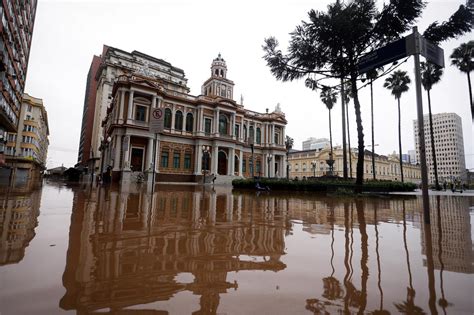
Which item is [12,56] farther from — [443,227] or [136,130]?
[443,227]

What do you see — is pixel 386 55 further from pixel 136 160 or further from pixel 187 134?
pixel 187 134

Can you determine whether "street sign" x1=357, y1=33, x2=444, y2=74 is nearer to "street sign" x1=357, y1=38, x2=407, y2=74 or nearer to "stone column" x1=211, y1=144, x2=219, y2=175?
"street sign" x1=357, y1=38, x2=407, y2=74

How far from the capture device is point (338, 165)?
62688mm

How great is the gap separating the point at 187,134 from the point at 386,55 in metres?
28.0

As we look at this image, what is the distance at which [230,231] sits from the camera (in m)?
3.61

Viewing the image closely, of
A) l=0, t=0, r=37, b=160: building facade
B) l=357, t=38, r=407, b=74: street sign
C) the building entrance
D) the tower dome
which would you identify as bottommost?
the building entrance

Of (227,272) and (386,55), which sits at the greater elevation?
(386,55)

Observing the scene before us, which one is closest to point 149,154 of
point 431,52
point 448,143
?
point 431,52

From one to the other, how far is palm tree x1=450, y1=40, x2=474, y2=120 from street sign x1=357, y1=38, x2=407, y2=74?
81.3ft

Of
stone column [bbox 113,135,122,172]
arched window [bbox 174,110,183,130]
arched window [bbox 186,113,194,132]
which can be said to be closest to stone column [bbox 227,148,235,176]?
arched window [bbox 186,113,194,132]

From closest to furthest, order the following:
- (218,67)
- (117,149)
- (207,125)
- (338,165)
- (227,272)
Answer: (227,272) → (117,149) → (207,125) → (218,67) → (338,165)

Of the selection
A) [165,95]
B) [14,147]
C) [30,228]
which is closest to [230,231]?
[30,228]

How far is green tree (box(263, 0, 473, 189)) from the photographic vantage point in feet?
34.1

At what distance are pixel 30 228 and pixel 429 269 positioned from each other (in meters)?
4.92
